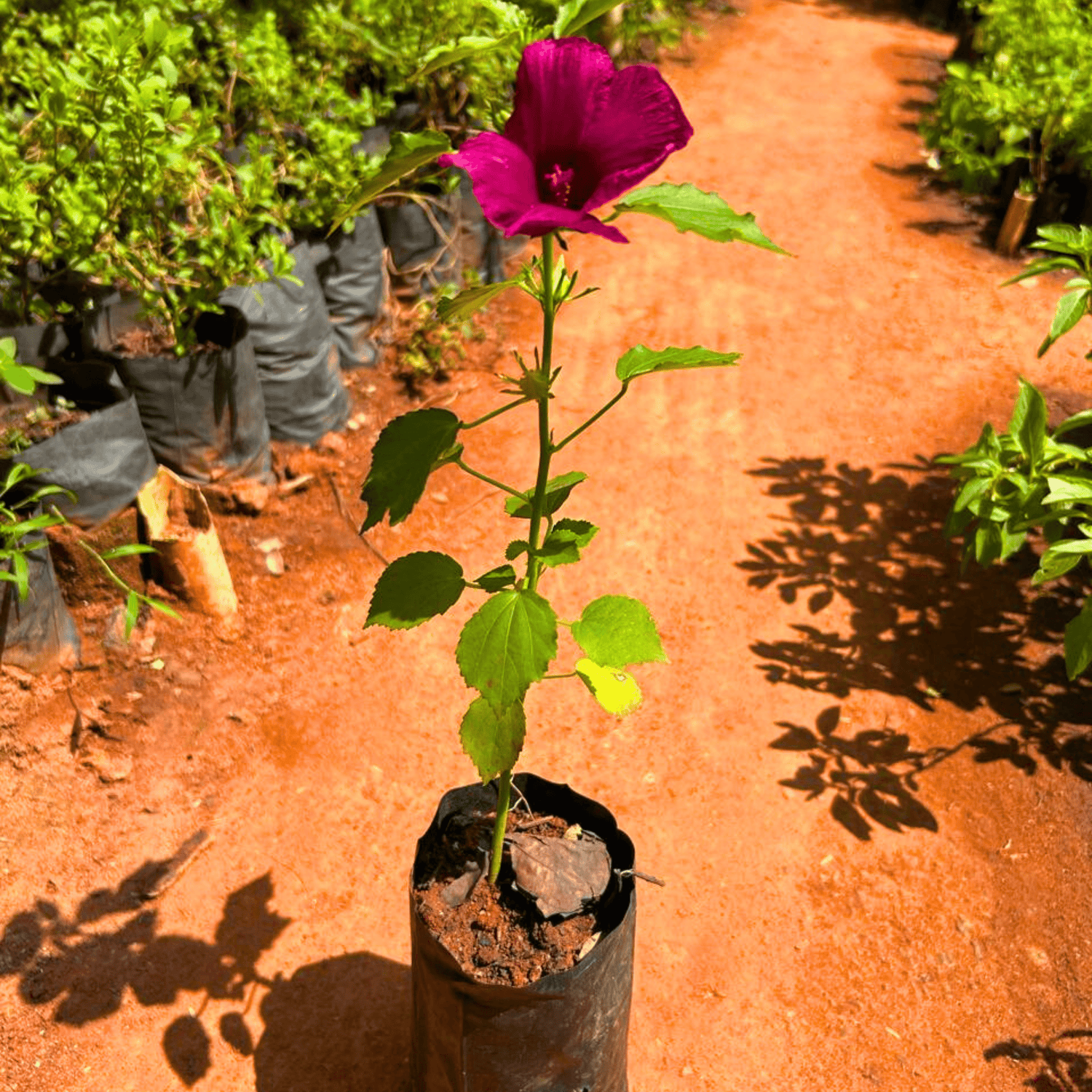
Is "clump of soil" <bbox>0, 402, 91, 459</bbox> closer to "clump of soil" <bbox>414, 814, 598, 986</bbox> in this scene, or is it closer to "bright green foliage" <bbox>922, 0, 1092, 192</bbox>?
"clump of soil" <bbox>414, 814, 598, 986</bbox>

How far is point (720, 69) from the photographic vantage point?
8.34 meters

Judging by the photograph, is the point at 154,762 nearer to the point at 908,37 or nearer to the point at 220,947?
the point at 220,947

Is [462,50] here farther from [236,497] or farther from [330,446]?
[330,446]

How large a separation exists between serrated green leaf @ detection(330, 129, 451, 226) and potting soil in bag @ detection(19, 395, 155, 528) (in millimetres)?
2402

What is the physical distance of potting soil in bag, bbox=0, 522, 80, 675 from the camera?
11.1 ft

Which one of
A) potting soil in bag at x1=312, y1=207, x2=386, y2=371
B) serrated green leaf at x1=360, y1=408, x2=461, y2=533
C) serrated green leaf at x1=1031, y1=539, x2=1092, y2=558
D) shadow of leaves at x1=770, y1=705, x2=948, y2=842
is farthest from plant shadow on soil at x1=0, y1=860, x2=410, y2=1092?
potting soil in bag at x1=312, y1=207, x2=386, y2=371

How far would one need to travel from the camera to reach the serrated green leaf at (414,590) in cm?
186

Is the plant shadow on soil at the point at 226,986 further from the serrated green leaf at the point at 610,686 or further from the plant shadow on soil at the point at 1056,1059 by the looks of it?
the plant shadow on soil at the point at 1056,1059

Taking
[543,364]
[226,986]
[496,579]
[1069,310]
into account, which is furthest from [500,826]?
[1069,310]

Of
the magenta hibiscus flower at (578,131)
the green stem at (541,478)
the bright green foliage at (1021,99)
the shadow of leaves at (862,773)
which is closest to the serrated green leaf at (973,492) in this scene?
the shadow of leaves at (862,773)

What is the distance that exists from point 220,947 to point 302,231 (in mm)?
2941

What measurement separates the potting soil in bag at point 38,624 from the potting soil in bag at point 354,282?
5.90 ft

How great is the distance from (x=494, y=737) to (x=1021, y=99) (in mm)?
5648

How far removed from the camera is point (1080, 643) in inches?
119
